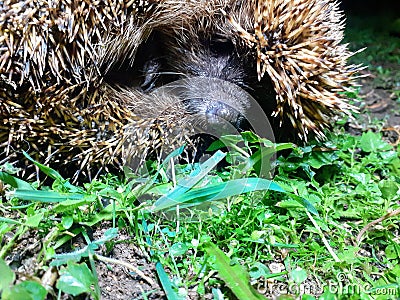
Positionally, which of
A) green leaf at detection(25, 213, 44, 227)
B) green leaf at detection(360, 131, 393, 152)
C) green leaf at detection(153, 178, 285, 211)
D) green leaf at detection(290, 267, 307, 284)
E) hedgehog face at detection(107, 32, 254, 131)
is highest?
hedgehog face at detection(107, 32, 254, 131)

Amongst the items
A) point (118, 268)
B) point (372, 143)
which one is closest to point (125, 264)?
point (118, 268)

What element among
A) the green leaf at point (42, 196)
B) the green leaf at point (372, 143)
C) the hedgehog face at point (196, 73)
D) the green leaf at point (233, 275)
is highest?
the hedgehog face at point (196, 73)

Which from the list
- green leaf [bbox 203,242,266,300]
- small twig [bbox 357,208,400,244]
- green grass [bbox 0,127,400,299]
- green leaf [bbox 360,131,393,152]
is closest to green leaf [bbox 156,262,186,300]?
green grass [bbox 0,127,400,299]

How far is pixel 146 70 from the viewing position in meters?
1.98

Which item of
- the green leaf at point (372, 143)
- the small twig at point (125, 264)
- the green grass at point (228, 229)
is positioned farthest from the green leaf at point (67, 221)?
the green leaf at point (372, 143)

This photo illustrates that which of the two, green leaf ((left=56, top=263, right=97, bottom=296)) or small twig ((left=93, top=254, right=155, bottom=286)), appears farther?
small twig ((left=93, top=254, right=155, bottom=286))

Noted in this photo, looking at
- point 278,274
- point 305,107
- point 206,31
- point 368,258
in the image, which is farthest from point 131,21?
point 368,258

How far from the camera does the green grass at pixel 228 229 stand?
4.18 feet

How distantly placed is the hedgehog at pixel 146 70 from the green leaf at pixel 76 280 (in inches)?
21.5

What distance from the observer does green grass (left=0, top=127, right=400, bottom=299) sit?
128cm

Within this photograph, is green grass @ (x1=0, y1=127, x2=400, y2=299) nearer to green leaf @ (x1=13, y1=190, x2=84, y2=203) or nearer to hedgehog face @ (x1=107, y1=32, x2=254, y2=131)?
green leaf @ (x1=13, y1=190, x2=84, y2=203)

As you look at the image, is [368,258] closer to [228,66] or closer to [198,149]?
[198,149]

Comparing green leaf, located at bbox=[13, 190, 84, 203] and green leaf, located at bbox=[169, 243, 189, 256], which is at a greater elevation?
green leaf, located at bbox=[13, 190, 84, 203]

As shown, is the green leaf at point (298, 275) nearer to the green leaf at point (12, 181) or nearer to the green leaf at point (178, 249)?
the green leaf at point (178, 249)
